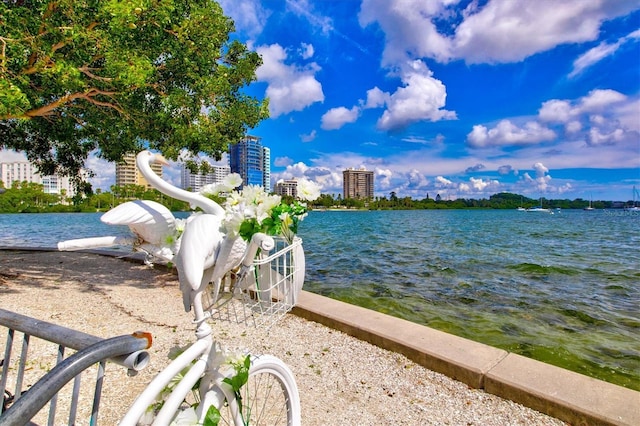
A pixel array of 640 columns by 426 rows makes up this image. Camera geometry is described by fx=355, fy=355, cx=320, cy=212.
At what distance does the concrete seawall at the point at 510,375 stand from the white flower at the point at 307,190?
8.56 feet

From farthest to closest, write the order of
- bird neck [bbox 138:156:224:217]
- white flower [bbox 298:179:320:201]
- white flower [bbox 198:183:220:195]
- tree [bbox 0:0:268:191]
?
tree [bbox 0:0:268:191], white flower [bbox 298:179:320:201], white flower [bbox 198:183:220:195], bird neck [bbox 138:156:224:217]

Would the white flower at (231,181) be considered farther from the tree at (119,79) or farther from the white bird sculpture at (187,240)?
the tree at (119,79)

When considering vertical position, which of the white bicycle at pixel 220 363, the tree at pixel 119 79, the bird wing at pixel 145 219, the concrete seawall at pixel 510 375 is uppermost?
the tree at pixel 119 79

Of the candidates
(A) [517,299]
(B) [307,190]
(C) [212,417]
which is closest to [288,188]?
(B) [307,190]

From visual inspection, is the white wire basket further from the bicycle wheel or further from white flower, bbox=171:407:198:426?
white flower, bbox=171:407:198:426

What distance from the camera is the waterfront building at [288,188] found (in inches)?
78.5

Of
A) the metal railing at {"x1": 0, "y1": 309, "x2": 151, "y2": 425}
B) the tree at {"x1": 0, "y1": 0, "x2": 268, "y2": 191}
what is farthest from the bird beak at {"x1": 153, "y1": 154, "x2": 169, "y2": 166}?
the tree at {"x1": 0, "y1": 0, "x2": 268, "y2": 191}

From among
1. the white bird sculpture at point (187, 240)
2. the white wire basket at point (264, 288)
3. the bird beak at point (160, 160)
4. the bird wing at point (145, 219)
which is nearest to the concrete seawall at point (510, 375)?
the white wire basket at point (264, 288)

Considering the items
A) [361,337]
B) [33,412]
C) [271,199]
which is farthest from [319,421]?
[33,412]

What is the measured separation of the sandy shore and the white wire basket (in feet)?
5.25

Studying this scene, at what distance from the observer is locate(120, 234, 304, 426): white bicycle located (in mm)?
1421

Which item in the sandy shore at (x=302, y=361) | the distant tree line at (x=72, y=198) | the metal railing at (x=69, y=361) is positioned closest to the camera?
the metal railing at (x=69, y=361)

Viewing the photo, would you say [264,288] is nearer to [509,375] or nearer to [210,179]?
[210,179]

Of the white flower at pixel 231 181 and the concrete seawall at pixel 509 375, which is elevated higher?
the white flower at pixel 231 181
